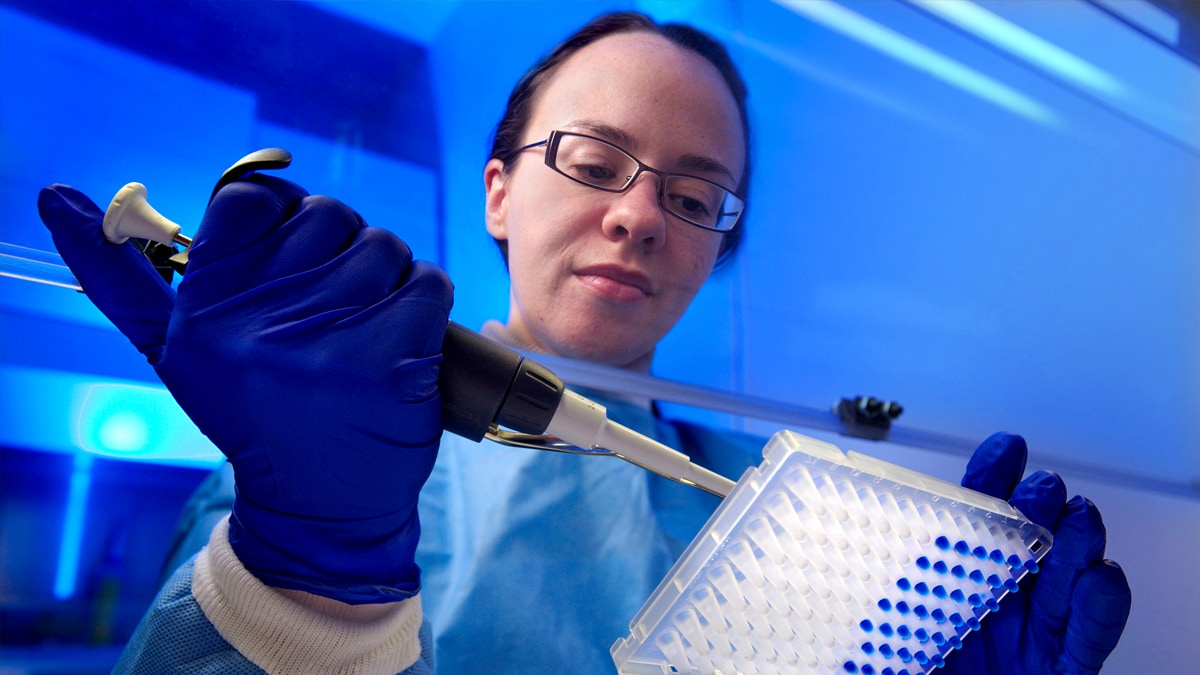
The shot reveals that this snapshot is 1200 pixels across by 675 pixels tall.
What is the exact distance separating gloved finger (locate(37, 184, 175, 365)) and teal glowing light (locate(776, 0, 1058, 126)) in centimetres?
106

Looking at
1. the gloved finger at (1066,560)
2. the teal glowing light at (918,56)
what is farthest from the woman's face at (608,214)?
the gloved finger at (1066,560)

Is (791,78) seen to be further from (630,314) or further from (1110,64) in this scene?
(1110,64)

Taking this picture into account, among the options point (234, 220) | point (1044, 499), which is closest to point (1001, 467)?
point (1044, 499)

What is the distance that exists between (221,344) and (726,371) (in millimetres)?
841

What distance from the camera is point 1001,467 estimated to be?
0.71 meters

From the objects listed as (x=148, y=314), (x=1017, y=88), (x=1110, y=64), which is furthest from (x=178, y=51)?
(x=1110, y=64)

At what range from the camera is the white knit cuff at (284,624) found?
0.58 meters

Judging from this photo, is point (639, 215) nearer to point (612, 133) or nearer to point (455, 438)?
point (612, 133)

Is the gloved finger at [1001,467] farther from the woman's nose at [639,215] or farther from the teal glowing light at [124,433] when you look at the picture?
the teal glowing light at [124,433]

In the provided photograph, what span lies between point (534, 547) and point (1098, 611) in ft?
1.82

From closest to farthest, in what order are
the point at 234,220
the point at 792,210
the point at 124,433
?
the point at 234,220 < the point at 124,433 < the point at 792,210

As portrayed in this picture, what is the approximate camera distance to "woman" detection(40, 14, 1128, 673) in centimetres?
53

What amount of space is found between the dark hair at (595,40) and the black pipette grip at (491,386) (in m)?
0.46

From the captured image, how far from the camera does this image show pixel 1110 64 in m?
1.50
